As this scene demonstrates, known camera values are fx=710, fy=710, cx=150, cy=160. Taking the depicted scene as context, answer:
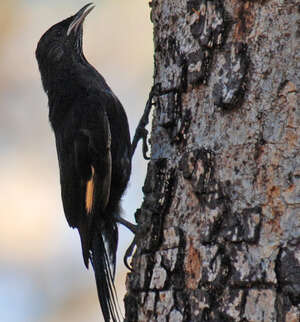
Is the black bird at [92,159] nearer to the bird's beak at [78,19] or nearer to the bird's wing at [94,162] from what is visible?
the bird's wing at [94,162]

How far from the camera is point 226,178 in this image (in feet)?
7.61

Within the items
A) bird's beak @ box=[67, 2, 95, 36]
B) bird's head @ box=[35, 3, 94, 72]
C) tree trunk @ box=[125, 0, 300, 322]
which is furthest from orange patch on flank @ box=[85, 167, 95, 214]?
tree trunk @ box=[125, 0, 300, 322]

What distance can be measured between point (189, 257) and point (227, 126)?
456 millimetres

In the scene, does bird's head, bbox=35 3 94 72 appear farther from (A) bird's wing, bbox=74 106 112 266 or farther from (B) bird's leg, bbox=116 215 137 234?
(B) bird's leg, bbox=116 215 137 234

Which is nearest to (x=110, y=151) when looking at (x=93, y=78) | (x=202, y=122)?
(x=93, y=78)

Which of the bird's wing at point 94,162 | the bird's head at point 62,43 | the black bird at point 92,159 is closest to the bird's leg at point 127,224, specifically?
the black bird at point 92,159

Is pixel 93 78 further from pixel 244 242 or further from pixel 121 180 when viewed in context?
pixel 244 242

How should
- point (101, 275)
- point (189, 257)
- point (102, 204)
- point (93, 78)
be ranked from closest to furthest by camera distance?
point (189, 257) < point (101, 275) < point (102, 204) < point (93, 78)

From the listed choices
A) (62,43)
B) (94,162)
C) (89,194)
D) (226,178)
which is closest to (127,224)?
(89,194)

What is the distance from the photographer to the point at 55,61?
4.86m

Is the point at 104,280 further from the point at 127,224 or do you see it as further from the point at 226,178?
the point at 226,178

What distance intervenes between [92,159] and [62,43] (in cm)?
106

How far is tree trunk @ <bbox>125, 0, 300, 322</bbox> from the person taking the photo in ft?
7.00

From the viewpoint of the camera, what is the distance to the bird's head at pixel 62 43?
15.9 ft
